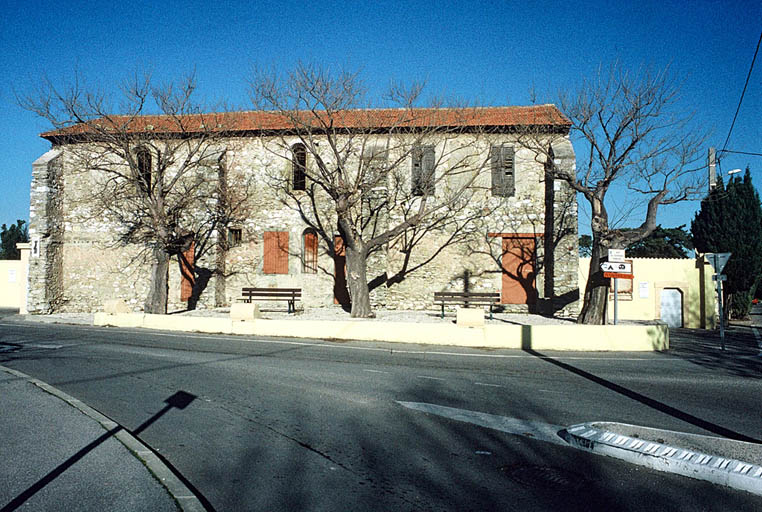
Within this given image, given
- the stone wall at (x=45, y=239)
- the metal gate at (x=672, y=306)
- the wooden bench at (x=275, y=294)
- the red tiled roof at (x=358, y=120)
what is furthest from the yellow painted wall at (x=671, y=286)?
the stone wall at (x=45, y=239)

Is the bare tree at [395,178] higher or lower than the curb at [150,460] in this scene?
higher

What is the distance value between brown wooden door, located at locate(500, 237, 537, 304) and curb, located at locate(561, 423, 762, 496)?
1799 cm

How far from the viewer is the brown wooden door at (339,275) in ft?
81.6

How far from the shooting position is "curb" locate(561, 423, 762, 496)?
5012 mm

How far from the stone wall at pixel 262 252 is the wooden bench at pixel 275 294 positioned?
135 centimetres

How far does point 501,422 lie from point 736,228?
32.2 meters

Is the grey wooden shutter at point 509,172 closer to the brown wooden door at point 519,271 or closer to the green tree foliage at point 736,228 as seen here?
the brown wooden door at point 519,271

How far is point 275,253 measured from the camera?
2514 cm

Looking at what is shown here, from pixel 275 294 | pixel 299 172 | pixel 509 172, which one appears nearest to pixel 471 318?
pixel 275 294

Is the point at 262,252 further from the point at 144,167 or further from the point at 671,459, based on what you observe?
the point at 671,459

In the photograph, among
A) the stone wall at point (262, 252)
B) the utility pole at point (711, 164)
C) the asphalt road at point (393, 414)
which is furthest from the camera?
the stone wall at point (262, 252)

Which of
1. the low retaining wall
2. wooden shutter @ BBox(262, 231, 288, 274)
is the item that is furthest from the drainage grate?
wooden shutter @ BBox(262, 231, 288, 274)

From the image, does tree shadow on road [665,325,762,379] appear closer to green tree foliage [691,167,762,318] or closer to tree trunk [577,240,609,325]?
tree trunk [577,240,609,325]

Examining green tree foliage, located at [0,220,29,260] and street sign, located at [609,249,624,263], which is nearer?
street sign, located at [609,249,624,263]
